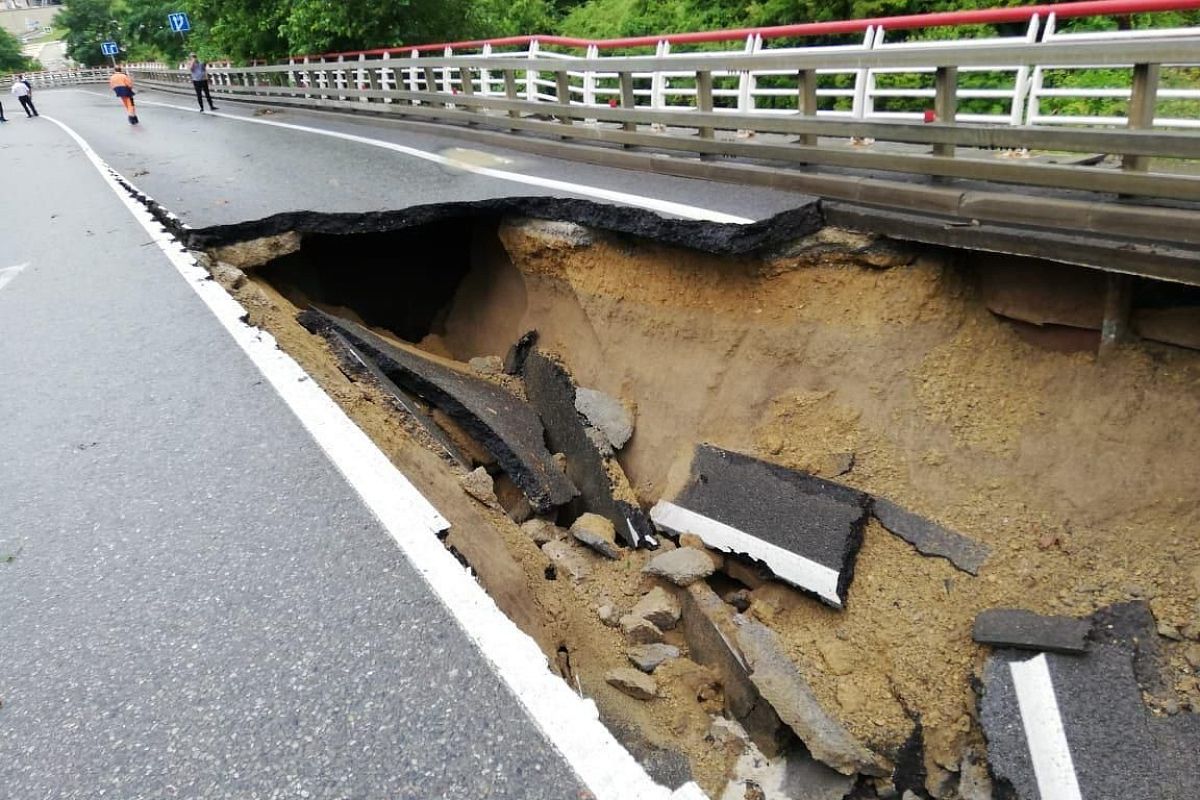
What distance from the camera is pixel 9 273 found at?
291 inches

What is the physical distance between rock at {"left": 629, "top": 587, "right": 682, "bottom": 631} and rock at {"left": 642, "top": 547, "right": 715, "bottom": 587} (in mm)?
124

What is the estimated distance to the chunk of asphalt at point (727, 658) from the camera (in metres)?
4.39

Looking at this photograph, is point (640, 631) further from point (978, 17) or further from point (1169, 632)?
point (978, 17)

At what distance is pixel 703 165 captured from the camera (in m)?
7.64

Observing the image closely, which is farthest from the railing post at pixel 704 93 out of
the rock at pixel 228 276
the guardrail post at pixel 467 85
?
the guardrail post at pixel 467 85

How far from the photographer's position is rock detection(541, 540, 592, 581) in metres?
5.54

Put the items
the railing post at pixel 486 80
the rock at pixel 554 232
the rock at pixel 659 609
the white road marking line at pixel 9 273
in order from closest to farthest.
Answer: the rock at pixel 659 609, the white road marking line at pixel 9 273, the rock at pixel 554 232, the railing post at pixel 486 80

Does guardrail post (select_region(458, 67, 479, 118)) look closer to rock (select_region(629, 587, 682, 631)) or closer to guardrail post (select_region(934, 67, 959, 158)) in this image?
guardrail post (select_region(934, 67, 959, 158))

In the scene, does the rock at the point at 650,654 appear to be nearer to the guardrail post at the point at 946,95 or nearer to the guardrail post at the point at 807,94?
the guardrail post at the point at 946,95

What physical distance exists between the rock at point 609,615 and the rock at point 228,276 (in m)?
3.92

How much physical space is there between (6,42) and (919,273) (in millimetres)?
102156

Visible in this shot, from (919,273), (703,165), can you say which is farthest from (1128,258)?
(703,165)

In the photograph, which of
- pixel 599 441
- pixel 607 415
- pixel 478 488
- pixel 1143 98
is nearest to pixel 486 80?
pixel 607 415

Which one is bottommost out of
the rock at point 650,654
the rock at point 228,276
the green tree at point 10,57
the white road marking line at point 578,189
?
the rock at point 650,654
